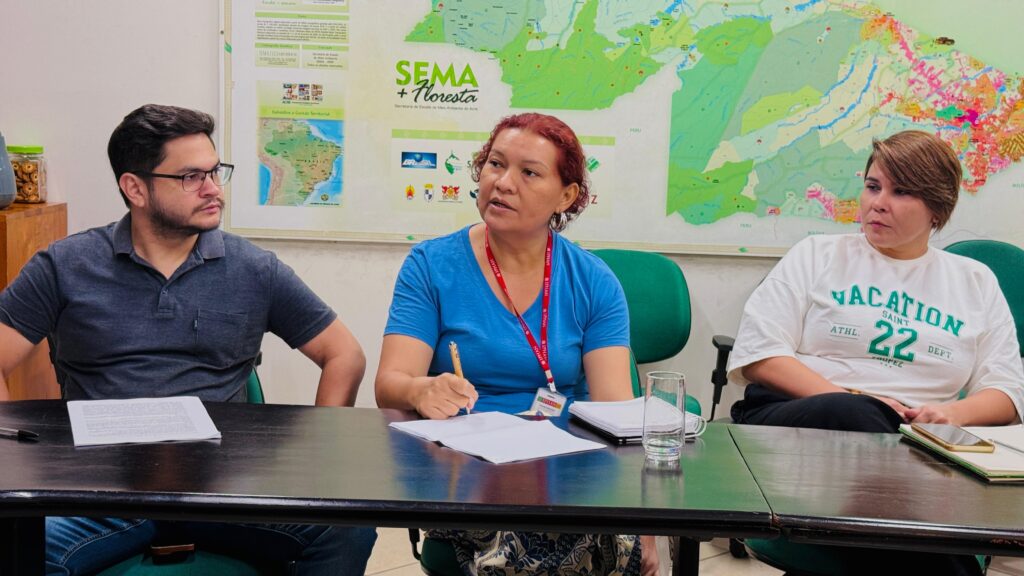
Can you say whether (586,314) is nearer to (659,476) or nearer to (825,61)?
(659,476)

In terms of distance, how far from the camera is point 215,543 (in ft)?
6.32

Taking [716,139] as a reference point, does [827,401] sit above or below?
below

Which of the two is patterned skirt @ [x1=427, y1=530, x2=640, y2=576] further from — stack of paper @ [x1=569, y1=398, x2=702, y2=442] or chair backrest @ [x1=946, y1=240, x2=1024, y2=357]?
chair backrest @ [x1=946, y1=240, x2=1024, y2=357]

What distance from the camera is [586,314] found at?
2.37 metres

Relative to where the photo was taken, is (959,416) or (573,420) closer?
(573,420)

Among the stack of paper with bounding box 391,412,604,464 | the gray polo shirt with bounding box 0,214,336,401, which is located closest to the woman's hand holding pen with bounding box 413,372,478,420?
the stack of paper with bounding box 391,412,604,464

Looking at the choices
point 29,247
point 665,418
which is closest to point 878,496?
point 665,418

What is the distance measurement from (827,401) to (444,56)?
74.2 inches

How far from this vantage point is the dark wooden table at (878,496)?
143 centimetres

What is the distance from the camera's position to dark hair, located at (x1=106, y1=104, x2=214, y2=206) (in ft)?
7.98

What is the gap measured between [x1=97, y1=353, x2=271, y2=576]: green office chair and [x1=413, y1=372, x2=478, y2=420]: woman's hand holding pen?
44 centimetres

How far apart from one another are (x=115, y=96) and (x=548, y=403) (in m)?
2.24

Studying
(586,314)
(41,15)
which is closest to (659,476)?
(586,314)

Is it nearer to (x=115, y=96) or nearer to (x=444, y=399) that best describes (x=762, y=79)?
(x=444, y=399)
